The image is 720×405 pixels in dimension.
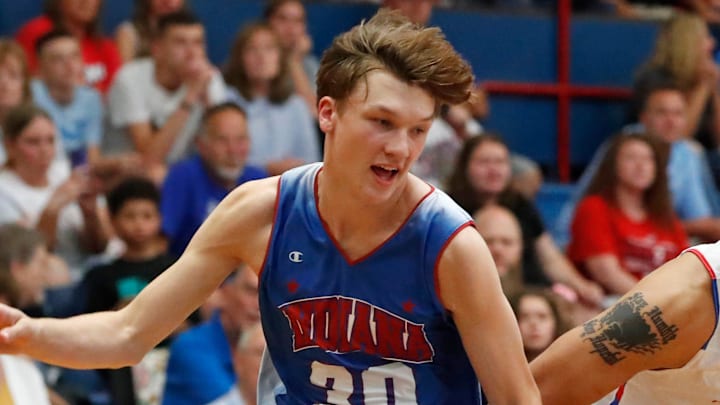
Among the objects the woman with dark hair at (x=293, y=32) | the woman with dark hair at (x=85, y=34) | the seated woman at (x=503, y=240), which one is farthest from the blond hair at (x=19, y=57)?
the seated woman at (x=503, y=240)

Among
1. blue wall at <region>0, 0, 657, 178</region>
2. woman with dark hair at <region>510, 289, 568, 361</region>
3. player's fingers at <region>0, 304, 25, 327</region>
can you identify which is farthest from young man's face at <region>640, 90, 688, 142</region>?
player's fingers at <region>0, 304, 25, 327</region>

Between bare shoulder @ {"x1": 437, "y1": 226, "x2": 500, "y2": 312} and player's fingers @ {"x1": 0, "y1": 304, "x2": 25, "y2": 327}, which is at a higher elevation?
bare shoulder @ {"x1": 437, "y1": 226, "x2": 500, "y2": 312}

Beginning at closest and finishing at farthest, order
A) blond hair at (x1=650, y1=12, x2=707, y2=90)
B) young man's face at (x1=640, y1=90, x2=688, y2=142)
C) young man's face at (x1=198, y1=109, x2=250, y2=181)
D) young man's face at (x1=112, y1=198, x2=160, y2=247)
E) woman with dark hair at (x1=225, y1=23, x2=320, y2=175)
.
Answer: young man's face at (x1=112, y1=198, x2=160, y2=247), young man's face at (x1=198, y1=109, x2=250, y2=181), woman with dark hair at (x1=225, y1=23, x2=320, y2=175), young man's face at (x1=640, y1=90, x2=688, y2=142), blond hair at (x1=650, y1=12, x2=707, y2=90)

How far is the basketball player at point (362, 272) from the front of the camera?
3051 millimetres

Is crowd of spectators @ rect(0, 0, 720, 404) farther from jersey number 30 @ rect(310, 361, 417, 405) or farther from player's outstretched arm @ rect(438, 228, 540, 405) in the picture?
player's outstretched arm @ rect(438, 228, 540, 405)

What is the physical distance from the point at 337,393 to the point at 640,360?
767mm

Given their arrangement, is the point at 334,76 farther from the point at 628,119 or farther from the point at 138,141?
the point at 628,119

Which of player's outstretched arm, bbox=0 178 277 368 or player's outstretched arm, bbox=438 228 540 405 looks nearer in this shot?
player's outstretched arm, bbox=438 228 540 405

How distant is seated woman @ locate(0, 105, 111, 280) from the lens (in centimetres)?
639

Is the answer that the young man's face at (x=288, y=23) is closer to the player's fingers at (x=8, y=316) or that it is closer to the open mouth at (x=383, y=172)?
the player's fingers at (x=8, y=316)

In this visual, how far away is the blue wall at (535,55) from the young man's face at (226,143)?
1.84 m

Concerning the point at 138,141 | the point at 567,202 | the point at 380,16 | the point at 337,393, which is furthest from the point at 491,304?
the point at 567,202

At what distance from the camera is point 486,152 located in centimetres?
684

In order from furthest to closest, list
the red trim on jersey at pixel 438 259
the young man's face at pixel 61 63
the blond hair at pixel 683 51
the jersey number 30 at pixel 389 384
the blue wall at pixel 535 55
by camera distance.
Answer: the blue wall at pixel 535 55 → the blond hair at pixel 683 51 → the young man's face at pixel 61 63 → the jersey number 30 at pixel 389 384 → the red trim on jersey at pixel 438 259
